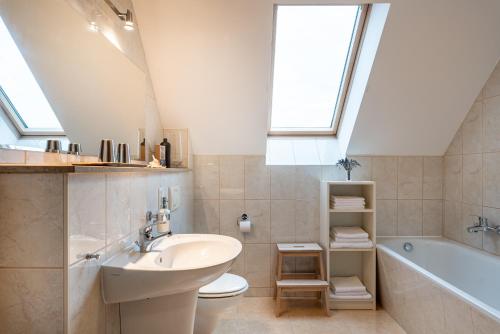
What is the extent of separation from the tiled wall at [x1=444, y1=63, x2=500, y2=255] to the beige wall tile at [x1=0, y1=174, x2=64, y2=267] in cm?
280

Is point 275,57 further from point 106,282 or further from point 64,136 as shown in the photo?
point 106,282

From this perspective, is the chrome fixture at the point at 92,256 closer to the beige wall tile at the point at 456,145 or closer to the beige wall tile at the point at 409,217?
the beige wall tile at the point at 409,217

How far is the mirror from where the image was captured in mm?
916

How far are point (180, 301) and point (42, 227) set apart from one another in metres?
0.70

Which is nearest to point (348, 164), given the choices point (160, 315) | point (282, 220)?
point (282, 220)

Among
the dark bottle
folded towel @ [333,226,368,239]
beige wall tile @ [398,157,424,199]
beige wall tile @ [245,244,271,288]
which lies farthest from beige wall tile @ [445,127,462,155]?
the dark bottle

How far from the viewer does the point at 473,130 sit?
243cm

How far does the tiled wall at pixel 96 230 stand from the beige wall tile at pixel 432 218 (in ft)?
8.69

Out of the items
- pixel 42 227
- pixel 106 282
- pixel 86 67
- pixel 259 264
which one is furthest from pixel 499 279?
pixel 86 67

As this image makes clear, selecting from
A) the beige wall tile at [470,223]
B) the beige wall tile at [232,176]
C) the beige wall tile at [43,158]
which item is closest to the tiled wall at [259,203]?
the beige wall tile at [232,176]

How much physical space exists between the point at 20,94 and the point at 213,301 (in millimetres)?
1458

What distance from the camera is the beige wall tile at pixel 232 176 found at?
2746 mm

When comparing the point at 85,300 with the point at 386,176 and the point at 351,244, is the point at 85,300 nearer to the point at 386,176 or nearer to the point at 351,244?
the point at 351,244

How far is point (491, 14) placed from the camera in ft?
6.27
